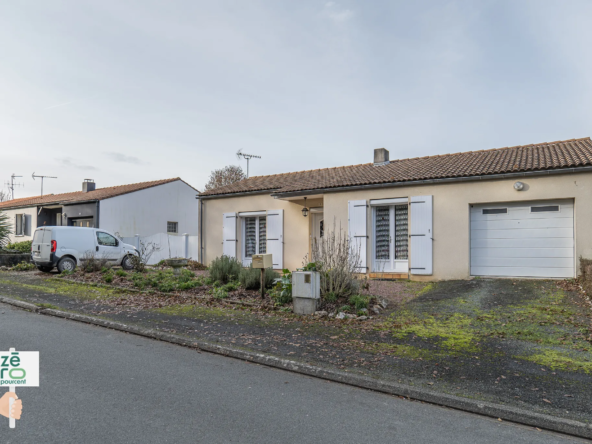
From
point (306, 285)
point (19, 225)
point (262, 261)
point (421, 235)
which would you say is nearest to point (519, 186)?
point (421, 235)

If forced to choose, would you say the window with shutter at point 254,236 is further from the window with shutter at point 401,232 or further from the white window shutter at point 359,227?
the window with shutter at point 401,232

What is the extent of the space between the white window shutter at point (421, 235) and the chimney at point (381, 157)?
15.1 feet

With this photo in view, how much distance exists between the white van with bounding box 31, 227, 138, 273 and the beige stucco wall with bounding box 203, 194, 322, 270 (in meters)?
3.89

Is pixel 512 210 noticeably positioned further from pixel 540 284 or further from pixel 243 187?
pixel 243 187

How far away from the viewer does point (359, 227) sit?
43.9 feet

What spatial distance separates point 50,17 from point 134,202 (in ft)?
49.7

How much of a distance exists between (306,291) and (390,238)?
5925 millimetres

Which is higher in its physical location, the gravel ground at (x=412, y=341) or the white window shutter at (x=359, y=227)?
the white window shutter at (x=359, y=227)

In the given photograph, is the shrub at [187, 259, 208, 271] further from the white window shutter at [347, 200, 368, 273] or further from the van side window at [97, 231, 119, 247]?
the white window shutter at [347, 200, 368, 273]

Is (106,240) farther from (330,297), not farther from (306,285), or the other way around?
(330,297)

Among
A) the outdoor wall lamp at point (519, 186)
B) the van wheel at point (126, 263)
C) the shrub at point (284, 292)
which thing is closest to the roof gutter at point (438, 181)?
the outdoor wall lamp at point (519, 186)

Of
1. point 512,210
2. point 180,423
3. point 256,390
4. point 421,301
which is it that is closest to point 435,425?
point 256,390

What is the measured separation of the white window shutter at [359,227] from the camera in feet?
43.6

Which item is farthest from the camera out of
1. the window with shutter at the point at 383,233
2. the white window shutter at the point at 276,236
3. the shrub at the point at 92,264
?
the white window shutter at the point at 276,236
